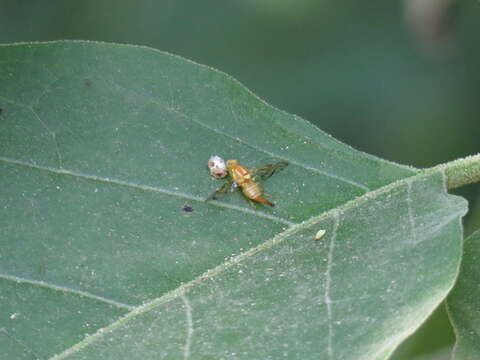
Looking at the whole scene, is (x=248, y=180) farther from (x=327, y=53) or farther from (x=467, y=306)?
(x=327, y=53)

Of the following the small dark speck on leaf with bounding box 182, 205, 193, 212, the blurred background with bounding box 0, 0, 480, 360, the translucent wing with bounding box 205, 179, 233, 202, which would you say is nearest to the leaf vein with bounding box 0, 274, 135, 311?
the small dark speck on leaf with bounding box 182, 205, 193, 212

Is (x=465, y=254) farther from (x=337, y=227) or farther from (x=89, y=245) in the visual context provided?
(x=89, y=245)

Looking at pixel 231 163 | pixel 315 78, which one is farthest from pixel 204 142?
pixel 315 78

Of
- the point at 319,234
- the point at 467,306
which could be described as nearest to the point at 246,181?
the point at 319,234

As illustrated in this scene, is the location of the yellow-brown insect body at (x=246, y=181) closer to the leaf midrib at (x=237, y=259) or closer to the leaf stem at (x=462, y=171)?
the leaf midrib at (x=237, y=259)

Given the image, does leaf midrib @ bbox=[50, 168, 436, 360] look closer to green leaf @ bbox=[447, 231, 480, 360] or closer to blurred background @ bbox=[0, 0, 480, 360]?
green leaf @ bbox=[447, 231, 480, 360]

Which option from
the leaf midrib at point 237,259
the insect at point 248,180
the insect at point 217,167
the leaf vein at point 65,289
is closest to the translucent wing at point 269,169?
the insect at point 248,180

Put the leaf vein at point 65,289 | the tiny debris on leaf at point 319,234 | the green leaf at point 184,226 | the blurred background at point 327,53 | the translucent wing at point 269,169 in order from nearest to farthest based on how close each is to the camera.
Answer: the green leaf at point 184,226, the leaf vein at point 65,289, the tiny debris on leaf at point 319,234, the translucent wing at point 269,169, the blurred background at point 327,53
